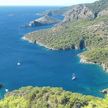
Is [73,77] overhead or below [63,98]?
below

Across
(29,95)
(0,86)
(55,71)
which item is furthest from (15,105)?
(55,71)

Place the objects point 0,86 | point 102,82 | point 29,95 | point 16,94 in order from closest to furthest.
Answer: point 29,95 → point 16,94 → point 0,86 → point 102,82

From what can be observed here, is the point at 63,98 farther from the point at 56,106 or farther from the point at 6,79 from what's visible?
the point at 6,79

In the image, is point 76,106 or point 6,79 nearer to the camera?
point 76,106

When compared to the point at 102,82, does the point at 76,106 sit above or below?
above

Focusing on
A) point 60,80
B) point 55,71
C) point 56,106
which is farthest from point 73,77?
point 56,106

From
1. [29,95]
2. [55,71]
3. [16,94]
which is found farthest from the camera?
[55,71]

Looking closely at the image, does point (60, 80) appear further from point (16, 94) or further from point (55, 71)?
point (16, 94)

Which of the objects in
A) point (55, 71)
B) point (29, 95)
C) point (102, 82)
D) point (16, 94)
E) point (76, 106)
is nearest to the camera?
point (76, 106)

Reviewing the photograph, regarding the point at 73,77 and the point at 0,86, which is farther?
the point at 73,77
